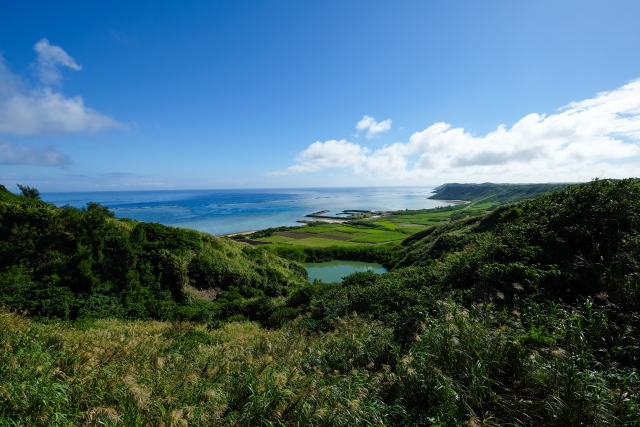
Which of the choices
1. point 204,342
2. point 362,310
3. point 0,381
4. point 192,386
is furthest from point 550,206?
point 0,381

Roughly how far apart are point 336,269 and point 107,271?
78.4 ft

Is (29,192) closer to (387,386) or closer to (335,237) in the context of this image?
(387,386)

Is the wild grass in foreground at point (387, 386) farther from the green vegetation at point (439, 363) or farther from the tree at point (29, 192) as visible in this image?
the tree at point (29, 192)

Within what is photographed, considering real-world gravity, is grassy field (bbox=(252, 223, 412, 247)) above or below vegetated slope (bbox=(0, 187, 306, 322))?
below

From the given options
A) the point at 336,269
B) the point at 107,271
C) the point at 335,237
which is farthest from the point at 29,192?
the point at 335,237

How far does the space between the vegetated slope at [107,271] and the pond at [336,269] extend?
11969mm

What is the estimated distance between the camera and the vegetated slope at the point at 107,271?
13126mm

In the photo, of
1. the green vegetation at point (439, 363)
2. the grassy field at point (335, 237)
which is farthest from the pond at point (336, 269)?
the green vegetation at point (439, 363)

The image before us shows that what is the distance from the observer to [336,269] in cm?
3447

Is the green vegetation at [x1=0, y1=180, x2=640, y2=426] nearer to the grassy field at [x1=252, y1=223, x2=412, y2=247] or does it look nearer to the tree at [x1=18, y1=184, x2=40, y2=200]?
the tree at [x1=18, y1=184, x2=40, y2=200]

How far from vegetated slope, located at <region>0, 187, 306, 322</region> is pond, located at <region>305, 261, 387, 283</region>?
12.0 m

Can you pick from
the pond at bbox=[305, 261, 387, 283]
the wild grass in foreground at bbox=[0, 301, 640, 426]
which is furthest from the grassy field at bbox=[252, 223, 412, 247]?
the wild grass in foreground at bbox=[0, 301, 640, 426]

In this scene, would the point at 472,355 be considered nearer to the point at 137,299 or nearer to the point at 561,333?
the point at 561,333

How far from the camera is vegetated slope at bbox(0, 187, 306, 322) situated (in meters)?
13.1
